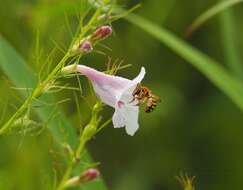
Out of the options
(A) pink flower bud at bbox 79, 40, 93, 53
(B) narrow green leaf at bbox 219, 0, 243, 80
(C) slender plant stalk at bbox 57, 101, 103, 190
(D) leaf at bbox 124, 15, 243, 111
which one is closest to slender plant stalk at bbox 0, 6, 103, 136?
(A) pink flower bud at bbox 79, 40, 93, 53

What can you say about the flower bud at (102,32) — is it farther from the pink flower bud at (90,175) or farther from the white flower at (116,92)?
the pink flower bud at (90,175)

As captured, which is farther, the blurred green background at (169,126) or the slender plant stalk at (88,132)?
the blurred green background at (169,126)

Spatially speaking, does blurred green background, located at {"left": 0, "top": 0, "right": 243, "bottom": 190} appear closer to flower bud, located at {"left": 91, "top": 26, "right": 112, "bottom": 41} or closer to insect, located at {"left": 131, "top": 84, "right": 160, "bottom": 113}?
insect, located at {"left": 131, "top": 84, "right": 160, "bottom": 113}

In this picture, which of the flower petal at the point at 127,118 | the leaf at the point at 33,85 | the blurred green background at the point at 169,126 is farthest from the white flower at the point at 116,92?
the blurred green background at the point at 169,126

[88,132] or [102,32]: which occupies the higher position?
[102,32]

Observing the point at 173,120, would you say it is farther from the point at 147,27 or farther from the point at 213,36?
the point at 147,27

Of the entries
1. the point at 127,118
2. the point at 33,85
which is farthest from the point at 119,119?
the point at 33,85

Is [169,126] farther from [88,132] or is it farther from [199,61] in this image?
[88,132]

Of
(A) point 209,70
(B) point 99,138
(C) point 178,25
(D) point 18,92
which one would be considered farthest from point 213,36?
(D) point 18,92
